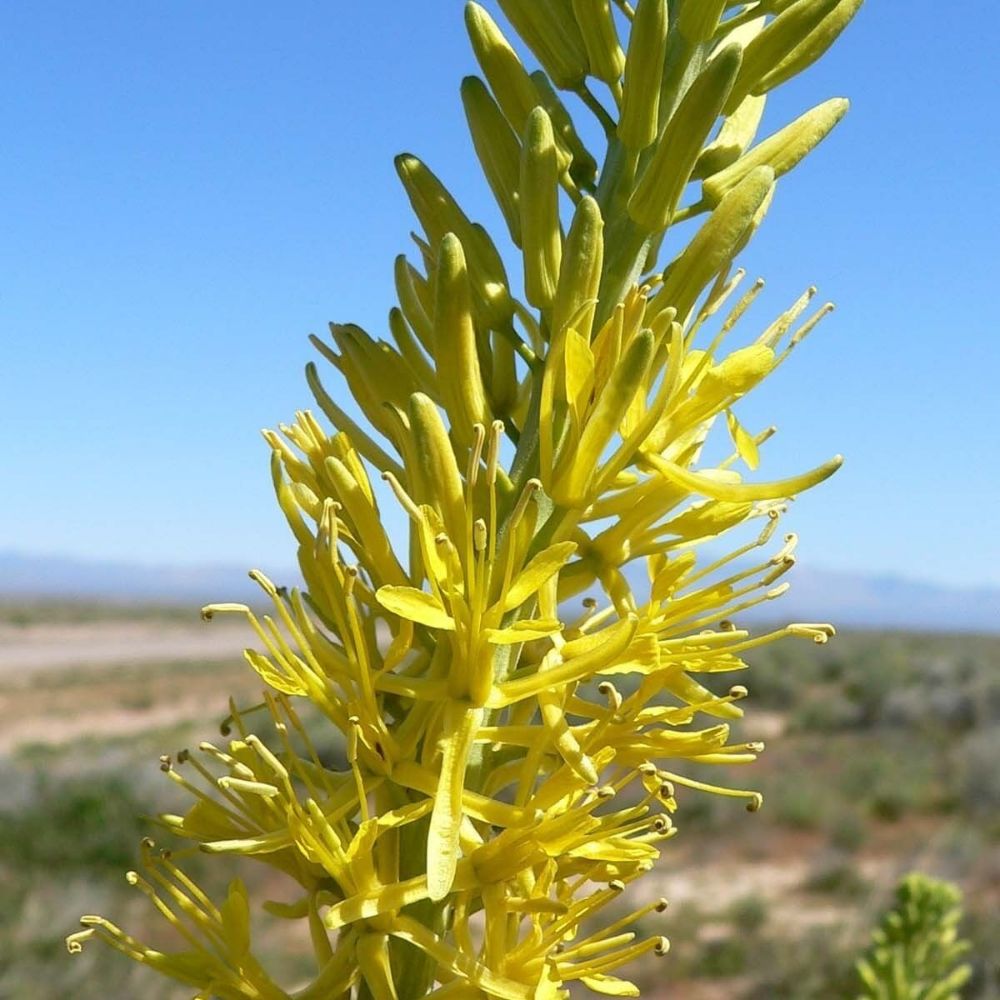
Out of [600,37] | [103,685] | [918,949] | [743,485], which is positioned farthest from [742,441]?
[103,685]

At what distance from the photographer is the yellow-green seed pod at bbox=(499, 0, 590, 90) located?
1.91 m

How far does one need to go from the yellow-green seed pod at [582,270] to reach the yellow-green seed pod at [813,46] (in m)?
Result: 0.52

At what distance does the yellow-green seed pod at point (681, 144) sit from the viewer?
1.61 m

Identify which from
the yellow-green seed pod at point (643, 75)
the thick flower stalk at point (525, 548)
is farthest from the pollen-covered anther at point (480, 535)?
the yellow-green seed pod at point (643, 75)

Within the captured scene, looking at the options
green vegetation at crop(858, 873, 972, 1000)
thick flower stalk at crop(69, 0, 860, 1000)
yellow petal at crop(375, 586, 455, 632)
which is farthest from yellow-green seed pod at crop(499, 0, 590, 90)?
green vegetation at crop(858, 873, 972, 1000)

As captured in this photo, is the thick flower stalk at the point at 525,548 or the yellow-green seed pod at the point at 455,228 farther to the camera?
the yellow-green seed pod at the point at 455,228

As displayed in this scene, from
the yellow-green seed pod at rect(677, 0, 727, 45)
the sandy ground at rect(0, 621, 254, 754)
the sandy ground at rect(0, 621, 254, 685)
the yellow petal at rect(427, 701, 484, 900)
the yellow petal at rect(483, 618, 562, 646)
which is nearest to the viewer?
the yellow petal at rect(427, 701, 484, 900)

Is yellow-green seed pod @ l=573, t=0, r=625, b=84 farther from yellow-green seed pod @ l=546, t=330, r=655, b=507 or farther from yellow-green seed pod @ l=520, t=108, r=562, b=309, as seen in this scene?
yellow-green seed pod @ l=546, t=330, r=655, b=507

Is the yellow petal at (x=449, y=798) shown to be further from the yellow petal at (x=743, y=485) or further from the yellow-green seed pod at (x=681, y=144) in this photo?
the yellow-green seed pod at (x=681, y=144)

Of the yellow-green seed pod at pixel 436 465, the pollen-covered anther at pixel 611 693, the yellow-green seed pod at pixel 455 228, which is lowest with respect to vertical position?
the pollen-covered anther at pixel 611 693

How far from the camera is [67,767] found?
16438 mm

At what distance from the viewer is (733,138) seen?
191 cm

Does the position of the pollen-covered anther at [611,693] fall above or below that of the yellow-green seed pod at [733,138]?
below

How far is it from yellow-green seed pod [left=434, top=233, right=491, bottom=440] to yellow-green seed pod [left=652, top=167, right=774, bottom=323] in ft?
1.04
